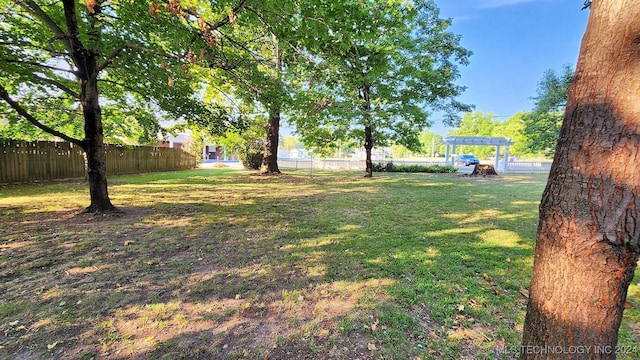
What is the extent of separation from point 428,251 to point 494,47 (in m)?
24.1

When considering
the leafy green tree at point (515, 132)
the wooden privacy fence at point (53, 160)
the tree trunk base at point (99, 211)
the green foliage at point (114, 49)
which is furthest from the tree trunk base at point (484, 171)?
the wooden privacy fence at point (53, 160)

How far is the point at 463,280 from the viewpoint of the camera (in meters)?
3.05

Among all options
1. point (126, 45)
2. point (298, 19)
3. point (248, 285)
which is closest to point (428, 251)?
point (248, 285)

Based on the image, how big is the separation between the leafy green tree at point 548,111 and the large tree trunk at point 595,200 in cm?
2253

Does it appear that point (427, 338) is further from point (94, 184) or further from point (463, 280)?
point (94, 184)

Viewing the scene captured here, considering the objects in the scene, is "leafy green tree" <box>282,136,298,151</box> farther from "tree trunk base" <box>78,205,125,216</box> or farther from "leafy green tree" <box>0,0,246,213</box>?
"tree trunk base" <box>78,205,125,216</box>

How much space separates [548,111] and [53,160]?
27692 millimetres

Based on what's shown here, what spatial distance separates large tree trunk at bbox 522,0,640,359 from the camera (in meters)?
1.17

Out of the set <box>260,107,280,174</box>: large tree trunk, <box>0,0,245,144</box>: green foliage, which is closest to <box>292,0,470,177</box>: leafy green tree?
<box>260,107,280,174</box>: large tree trunk

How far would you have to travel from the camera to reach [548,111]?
19.1 metres

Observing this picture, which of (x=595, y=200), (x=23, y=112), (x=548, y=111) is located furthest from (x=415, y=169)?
(x=595, y=200)

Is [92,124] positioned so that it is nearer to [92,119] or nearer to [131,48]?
[92,119]

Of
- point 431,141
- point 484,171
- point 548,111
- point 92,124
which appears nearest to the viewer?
point 92,124

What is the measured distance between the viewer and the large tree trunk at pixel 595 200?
1.17 meters
